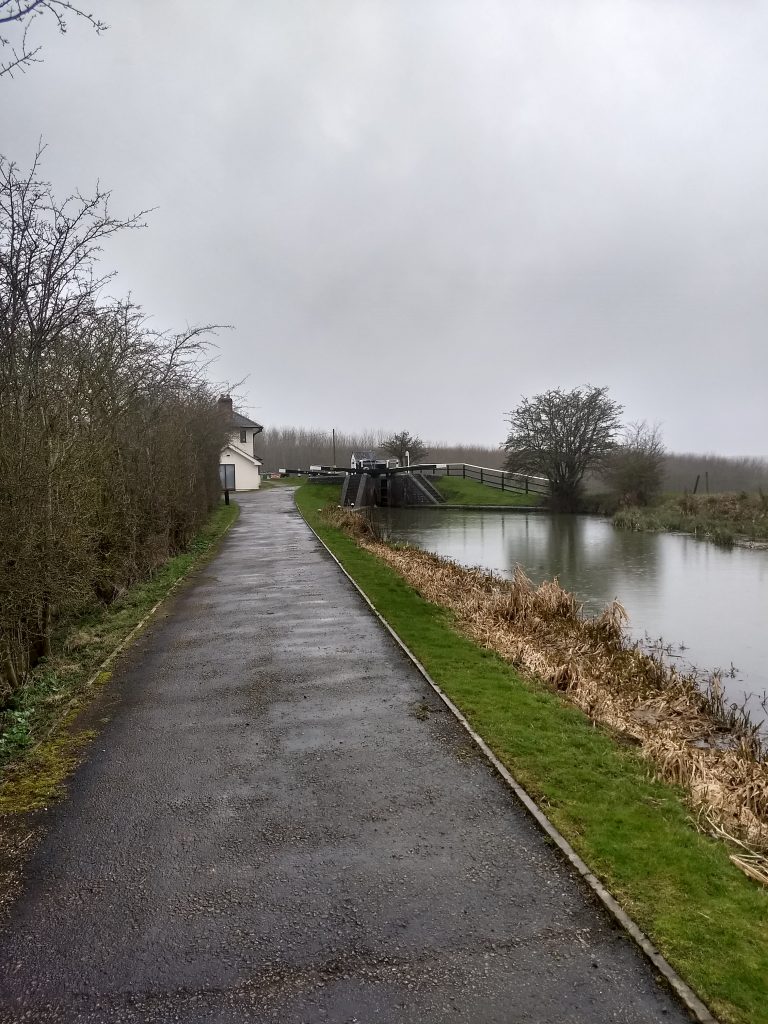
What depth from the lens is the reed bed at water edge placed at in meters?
4.67

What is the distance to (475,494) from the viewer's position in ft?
157

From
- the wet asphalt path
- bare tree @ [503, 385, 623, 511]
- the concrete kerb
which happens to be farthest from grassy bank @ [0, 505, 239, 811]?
bare tree @ [503, 385, 623, 511]

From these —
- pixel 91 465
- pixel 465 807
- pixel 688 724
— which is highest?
pixel 91 465

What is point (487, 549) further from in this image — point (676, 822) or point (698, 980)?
point (698, 980)

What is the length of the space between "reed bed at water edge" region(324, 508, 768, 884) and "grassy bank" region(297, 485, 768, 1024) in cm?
24

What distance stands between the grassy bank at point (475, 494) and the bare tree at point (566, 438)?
2.49 metres

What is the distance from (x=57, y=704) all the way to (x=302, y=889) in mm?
3984

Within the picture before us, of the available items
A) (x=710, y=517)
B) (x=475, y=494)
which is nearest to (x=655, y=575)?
(x=710, y=517)

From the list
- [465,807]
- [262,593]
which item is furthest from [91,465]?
[465,807]

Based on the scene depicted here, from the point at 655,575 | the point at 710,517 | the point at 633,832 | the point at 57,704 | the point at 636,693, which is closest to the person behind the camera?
the point at 633,832

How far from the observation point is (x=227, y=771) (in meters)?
4.95

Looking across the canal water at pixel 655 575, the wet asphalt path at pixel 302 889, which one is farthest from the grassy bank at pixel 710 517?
the wet asphalt path at pixel 302 889

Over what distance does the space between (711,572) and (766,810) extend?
48.9 ft

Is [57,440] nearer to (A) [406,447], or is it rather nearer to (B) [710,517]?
(B) [710,517]
